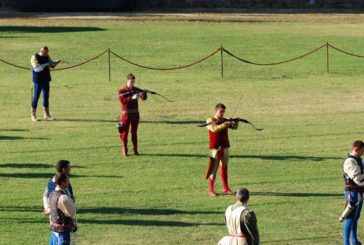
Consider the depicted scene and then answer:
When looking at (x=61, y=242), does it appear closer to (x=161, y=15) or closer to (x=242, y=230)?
(x=242, y=230)

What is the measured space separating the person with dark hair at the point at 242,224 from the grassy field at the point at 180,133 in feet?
11.7

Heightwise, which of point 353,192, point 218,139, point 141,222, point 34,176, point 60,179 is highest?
point 218,139

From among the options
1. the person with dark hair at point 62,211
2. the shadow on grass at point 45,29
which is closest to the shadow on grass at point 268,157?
the person with dark hair at point 62,211

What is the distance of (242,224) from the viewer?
13953mm

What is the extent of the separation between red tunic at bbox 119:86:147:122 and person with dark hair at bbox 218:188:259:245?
9.71 m

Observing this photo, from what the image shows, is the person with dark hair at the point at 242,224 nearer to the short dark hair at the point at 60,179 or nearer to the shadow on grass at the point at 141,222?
the short dark hair at the point at 60,179

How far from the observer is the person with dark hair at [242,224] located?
13.9 meters

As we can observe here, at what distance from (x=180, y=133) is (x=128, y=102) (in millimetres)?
3329

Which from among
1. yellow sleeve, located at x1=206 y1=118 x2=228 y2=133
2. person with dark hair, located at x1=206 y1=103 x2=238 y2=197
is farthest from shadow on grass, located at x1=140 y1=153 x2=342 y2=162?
yellow sleeve, located at x1=206 y1=118 x2=228 y2=133

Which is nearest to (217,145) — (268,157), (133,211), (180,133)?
(133,211)

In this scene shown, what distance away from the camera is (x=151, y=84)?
34062 millimetres

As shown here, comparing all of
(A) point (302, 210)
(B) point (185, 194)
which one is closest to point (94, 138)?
(B) point (185, 194)

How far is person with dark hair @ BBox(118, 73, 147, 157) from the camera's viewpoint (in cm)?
2355

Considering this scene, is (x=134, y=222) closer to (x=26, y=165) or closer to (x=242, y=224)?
(x=242, y=224)
